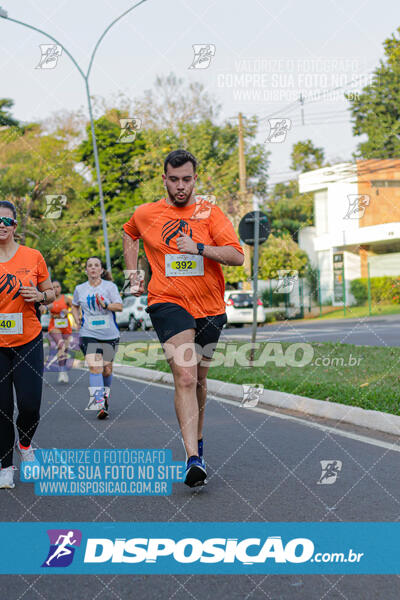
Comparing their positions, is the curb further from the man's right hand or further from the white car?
the white car

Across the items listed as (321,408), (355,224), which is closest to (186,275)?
(321,408)

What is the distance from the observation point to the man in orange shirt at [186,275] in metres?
5.13

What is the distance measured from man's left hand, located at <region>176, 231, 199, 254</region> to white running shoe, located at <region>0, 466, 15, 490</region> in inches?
75.5

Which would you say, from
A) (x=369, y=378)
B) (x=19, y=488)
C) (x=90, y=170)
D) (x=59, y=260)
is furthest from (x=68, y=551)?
(x=59, y=260)

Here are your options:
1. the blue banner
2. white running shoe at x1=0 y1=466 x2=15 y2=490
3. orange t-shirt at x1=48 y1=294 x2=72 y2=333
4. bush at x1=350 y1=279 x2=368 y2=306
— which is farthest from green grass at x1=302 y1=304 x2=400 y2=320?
the blue banner

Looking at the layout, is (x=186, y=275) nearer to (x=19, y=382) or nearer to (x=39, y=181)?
(x=19, y=382)

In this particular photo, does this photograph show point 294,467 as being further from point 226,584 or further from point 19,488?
point 226,584

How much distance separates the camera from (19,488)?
5375 mm

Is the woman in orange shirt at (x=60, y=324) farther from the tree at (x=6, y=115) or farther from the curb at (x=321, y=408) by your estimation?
the tree at (x=6, y=115)

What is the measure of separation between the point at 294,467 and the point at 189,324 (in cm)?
139

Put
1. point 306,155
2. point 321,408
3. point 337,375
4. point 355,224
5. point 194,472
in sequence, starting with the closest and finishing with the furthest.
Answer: point 194,472 → point 321,408 → point 337,375 → point 355,224 → point 306,155

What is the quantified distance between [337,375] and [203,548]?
722 centimetres

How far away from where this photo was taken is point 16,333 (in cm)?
538

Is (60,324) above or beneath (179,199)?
beneath
